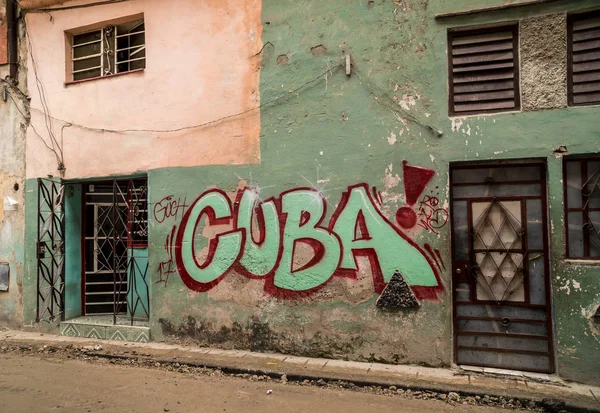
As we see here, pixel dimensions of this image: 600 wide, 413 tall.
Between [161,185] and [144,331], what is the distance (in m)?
2.19

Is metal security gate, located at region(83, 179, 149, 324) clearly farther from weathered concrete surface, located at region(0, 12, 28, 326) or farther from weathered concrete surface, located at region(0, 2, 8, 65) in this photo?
weathered concrete surface, located at region(0, 2, 8, 65)

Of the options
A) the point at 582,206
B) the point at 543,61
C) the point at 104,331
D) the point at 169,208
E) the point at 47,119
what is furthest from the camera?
the point at 47,119

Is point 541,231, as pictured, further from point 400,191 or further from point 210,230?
point 210,230

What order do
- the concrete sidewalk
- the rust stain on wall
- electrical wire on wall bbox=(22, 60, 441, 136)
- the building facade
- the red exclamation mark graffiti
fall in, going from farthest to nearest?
the rust stain on wall, electrical wire on wall bbox=(22, 60, 441, 136), the red exclamation mark graffiti, the building facade, the concrete sidewalk

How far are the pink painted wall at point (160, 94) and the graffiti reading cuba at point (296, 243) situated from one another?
2.54 ft

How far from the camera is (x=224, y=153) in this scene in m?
6.22

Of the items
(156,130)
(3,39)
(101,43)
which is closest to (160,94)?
(156,130)

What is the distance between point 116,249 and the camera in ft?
24.3

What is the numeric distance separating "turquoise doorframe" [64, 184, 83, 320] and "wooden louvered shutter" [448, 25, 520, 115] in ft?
20.2

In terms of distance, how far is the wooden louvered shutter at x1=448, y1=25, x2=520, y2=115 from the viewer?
5.09 meters

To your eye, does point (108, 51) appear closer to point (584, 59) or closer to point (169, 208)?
point (169, 208)

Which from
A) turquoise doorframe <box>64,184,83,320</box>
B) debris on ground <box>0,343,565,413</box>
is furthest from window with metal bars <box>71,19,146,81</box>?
debris on ground <box>0,343,565,413</box>

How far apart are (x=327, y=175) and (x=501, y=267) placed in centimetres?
236

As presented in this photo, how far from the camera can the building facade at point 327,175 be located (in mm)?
4891
